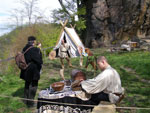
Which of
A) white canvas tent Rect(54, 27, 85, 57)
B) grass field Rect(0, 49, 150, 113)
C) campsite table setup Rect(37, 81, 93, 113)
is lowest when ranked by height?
grass field Rect(0, 49, 150, 113)

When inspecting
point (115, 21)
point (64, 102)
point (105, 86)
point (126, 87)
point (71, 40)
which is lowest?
point (126, 87)

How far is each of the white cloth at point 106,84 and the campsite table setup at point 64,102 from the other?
0.23m

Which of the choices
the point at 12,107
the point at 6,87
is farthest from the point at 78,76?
the point at 6,87

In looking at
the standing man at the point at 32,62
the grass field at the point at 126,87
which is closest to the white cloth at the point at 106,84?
the grass field at the point at 126,87

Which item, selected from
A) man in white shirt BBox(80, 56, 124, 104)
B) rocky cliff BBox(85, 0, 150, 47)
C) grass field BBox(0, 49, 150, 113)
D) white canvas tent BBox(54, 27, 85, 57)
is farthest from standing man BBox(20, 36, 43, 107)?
rocky cliff BBox(85, 0, 150, 47)

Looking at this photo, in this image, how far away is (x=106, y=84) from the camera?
3150 mm

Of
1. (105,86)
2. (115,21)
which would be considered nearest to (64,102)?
(105,86)

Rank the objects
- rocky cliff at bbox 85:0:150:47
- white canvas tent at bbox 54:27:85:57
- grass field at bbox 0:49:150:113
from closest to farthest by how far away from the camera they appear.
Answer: grass field at bbox 0:49:150:113
white canvas tent at bbox 54:27:85:57
rocky cliff at bbox 85:0:150:47

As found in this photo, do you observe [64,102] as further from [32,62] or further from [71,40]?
[71,40]

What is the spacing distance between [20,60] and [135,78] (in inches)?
193

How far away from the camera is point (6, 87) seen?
6.78 metres

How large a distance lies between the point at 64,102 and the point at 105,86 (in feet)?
2.86

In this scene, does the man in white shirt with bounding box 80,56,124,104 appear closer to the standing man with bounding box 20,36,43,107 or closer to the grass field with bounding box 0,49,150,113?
the grass field with bounding box 0,49,150,113

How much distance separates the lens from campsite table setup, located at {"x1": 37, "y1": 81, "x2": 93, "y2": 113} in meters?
3.30
